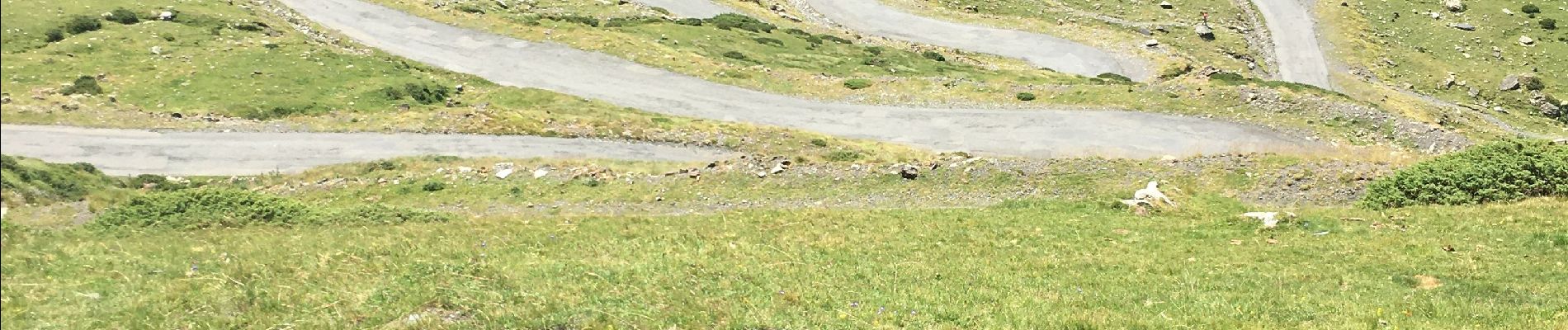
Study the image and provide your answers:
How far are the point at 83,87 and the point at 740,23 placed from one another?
46.8 meters

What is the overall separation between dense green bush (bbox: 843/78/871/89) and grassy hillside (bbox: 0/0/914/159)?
11.1 meters

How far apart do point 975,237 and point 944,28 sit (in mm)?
72081

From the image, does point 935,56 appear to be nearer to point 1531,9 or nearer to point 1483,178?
point 1483,178

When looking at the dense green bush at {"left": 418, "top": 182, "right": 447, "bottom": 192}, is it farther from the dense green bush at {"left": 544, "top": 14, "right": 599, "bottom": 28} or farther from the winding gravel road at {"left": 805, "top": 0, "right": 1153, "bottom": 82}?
the winding gravel road at {"left": 805, "top": 0, "right": 1153, "bottom": 82}

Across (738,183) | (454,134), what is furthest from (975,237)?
(454,134)

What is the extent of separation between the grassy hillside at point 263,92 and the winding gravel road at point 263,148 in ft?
3.81

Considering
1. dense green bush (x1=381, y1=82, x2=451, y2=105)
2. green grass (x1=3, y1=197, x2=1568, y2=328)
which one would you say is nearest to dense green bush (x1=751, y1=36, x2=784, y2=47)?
dense green bush (x1=381, y1=82, x2=451, y2=105)

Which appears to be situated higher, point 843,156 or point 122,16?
point 843,156

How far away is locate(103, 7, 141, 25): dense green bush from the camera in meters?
62.6

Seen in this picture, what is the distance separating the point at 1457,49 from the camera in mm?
87625

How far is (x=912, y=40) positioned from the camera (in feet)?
290

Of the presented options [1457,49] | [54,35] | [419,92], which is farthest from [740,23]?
[1457,49]

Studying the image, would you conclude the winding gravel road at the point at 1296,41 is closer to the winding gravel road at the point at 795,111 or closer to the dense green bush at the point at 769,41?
the winding gravel road at the point at 795,111

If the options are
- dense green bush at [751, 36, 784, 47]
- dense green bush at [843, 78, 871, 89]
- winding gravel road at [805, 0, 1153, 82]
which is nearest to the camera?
dense green bush at [843, 78, 871, 89]
